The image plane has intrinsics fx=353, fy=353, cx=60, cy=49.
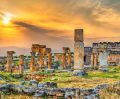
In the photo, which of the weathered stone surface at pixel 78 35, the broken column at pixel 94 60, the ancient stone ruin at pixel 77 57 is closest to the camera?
the weathered stone surface at pixel 78 35

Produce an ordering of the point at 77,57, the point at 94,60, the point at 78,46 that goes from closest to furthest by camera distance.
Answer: the point at 78,46 → the point at 77,57 → the point at 94,60

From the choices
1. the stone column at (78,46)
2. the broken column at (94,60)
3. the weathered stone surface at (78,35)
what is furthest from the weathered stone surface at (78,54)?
the broken column at (94,60)

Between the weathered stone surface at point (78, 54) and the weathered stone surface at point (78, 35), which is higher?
the weathered stone surface at point (78, 35)

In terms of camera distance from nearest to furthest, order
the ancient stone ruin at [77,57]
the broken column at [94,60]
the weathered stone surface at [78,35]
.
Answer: the weathered stone surface at [78,35]
the ancient stone ruin at [77,57]
the broken column at [94,60]

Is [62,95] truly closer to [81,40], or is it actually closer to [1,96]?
[1,96]

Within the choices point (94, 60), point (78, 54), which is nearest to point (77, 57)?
point (78, 54)

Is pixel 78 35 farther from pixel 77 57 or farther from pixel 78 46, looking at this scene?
pixel 77 57

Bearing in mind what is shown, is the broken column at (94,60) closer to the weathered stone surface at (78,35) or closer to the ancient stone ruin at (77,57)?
the ancient stone ruin at (77,57)

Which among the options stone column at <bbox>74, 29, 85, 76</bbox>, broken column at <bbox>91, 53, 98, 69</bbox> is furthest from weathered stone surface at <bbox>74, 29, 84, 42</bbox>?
broken column at <bbox>91, 53, 98, 69</bbox>

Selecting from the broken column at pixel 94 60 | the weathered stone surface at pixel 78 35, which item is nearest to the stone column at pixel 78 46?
the weathered stone surface at pixel 78 35

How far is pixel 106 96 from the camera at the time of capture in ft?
66.7

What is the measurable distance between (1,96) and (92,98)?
5129 mm

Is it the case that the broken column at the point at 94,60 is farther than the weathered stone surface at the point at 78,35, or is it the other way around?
the broken column at the point at 94,60

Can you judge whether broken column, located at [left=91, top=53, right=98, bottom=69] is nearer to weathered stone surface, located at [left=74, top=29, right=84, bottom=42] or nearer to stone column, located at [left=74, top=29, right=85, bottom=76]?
stone column, located at [left=74, top=29, right=85, bottom=76]
